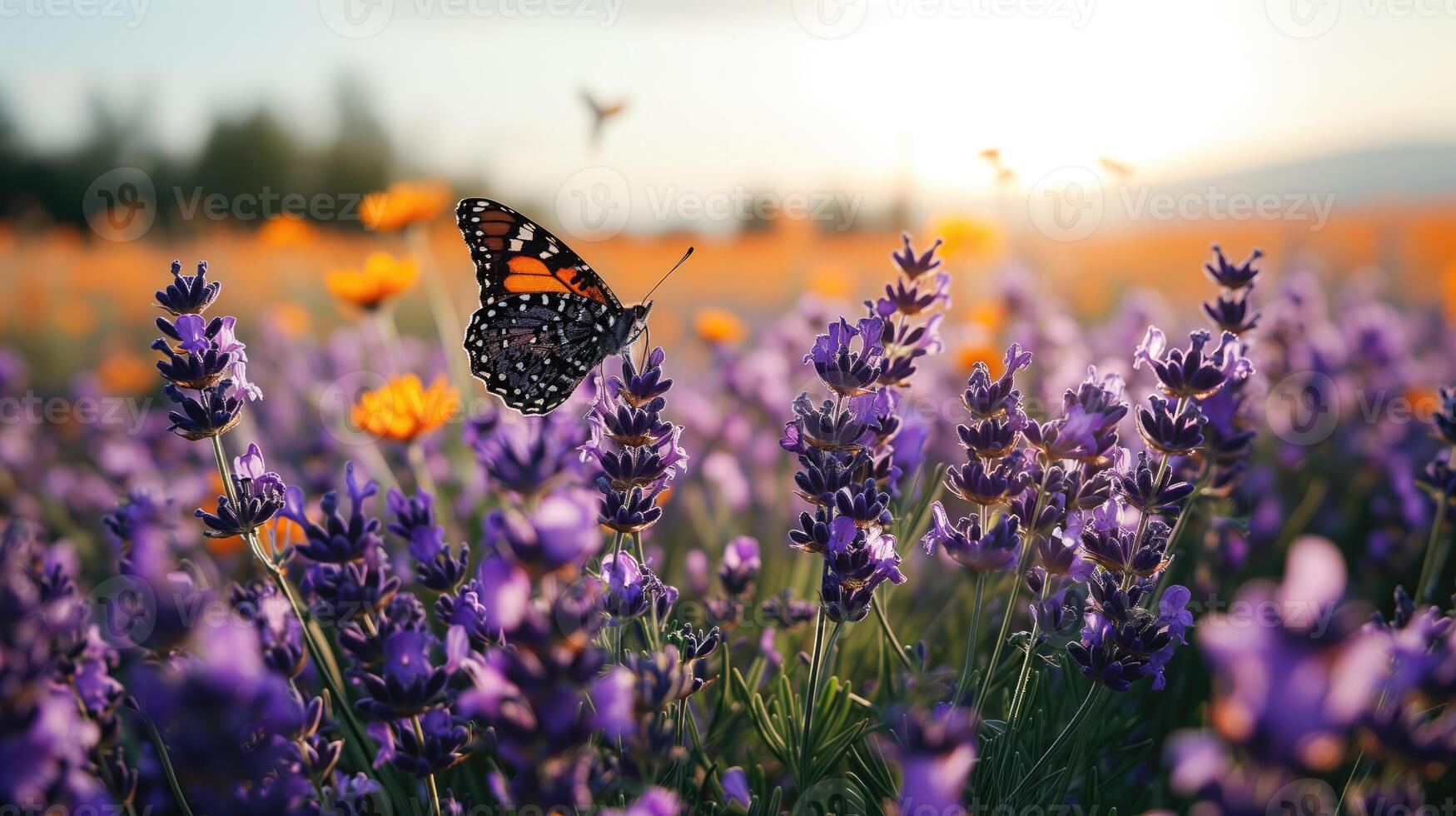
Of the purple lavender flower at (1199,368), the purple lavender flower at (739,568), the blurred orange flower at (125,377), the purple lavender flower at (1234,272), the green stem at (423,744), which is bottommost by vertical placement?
the blurred orange flower at (125,377)

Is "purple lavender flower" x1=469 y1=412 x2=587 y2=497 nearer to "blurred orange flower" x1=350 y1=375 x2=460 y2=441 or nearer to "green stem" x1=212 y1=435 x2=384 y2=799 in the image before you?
"green stem" x1=212 y1=435 x2=384 y2=799

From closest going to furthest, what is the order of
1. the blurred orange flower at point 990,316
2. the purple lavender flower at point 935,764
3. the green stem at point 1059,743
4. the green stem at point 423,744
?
the purple lavender flower at point 935,764 < the green stem at point 423,744 < the green stem at point 1059,743 < the blurred orange flower at point 990,316

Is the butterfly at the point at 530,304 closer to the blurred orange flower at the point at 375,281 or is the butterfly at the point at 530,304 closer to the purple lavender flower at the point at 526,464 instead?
the blurred orange flower at the point at 375,281

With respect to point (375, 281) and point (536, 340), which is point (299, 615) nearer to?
point (536, 340)

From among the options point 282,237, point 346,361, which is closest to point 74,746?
point 282,237

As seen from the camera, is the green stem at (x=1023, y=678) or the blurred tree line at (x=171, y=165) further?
the blurred tree line at (x=171, y=165)

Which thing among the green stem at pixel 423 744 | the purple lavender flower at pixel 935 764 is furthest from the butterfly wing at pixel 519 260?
the purple lavender flower at pixel 935 764

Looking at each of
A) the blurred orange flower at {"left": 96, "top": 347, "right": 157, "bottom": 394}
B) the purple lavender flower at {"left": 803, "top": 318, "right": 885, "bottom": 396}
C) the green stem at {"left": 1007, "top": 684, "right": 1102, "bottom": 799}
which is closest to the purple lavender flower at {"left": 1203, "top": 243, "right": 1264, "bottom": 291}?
the purple lavender flower at {"left": 803, "top": 318, "right": 885, "bottom": 396}

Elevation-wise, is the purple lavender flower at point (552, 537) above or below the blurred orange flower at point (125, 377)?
above
